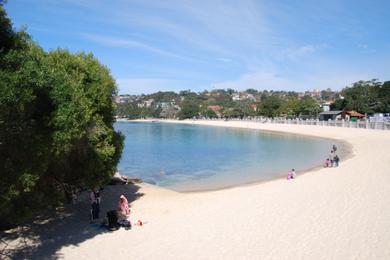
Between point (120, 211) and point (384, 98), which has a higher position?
point (384, 98)

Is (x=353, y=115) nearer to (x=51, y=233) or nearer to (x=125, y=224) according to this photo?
(x=125, y=224)

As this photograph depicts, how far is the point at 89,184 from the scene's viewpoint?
51.5 feet

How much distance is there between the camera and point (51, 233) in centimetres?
1398

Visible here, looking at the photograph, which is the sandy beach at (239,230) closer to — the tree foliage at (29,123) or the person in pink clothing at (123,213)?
the person in pink clothing at (123,213)

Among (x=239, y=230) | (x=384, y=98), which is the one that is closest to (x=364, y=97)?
(x=384, y=98)

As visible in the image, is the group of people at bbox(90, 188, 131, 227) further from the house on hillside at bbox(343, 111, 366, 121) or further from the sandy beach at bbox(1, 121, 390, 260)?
the house on hillside at bbox(343, 111, 366, 121)

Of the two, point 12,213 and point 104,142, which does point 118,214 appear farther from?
point 12,213

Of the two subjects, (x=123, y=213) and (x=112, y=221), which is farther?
(x=123, y=213)

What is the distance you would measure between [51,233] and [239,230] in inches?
271

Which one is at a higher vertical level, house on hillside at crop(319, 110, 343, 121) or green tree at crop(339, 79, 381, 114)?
green tree at crop(339, 79, 381, 114)

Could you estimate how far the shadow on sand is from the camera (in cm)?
1198

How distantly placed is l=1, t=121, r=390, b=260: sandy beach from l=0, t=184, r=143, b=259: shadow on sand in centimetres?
3

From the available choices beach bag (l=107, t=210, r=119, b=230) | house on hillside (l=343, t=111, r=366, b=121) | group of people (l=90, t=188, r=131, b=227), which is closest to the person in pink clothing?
group of people (l=90, t=188, r=131, b=227)

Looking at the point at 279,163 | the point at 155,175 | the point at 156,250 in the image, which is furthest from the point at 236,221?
the point at 279,163
